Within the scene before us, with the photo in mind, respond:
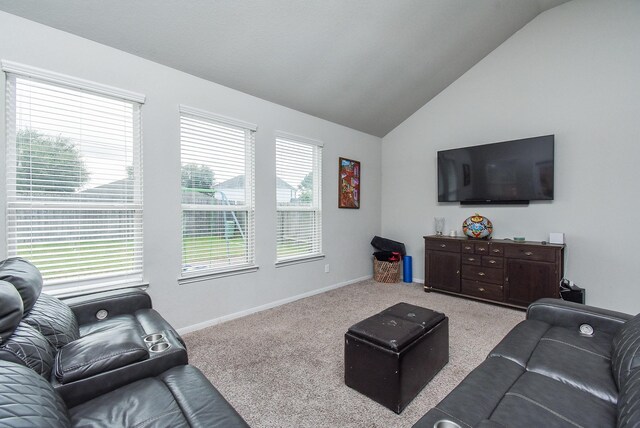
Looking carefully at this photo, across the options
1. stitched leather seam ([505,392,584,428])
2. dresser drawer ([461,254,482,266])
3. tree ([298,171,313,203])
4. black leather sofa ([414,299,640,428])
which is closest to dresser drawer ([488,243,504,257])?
dresser drawer ([461,254,482,266])

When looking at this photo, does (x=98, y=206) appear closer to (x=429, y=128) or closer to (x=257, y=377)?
(x=257, y=377)

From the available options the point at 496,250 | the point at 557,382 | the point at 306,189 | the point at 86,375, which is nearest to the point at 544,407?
the point at 557,382

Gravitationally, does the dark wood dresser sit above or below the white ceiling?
below

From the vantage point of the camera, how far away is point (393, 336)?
5.83 ft

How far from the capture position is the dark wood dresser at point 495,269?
10.9ft

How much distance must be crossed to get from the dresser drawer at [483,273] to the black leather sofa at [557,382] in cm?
192

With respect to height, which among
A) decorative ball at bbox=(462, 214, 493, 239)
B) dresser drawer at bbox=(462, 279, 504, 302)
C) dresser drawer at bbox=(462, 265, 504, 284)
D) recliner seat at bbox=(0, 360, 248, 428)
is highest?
decorative ball at bbox=(462, 214, 493, 239)

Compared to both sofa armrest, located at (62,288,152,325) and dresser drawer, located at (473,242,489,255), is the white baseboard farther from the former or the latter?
dresser drawer, located at (473,242,489,255)

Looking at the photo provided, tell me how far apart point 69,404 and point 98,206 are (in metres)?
1.71

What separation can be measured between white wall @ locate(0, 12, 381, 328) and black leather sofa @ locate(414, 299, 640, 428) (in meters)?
2.54

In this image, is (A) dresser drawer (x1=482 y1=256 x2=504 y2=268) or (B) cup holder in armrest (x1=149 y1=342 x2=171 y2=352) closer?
(B) cup holder in armrest (x1=149 y1=342 x2=171 y2=352)

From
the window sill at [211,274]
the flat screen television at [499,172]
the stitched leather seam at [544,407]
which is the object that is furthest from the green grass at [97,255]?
the flat screen television at [499,172]

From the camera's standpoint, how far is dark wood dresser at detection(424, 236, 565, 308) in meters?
3.31

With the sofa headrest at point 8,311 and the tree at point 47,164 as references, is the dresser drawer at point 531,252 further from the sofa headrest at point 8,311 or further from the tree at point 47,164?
the tree at point 47,164
